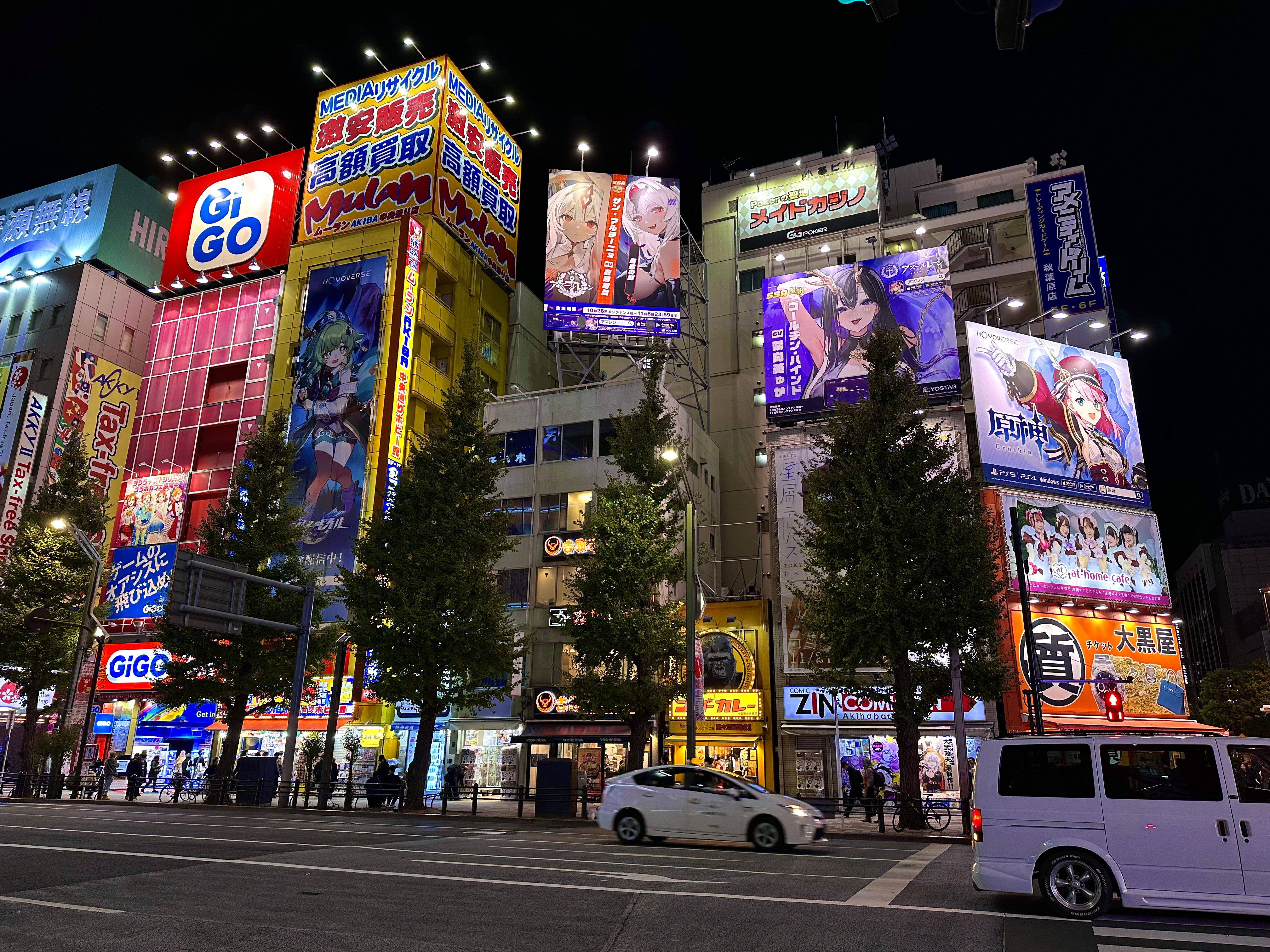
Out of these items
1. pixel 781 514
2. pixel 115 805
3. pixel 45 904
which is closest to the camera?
pixel 45 904

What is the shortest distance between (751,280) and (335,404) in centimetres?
2443

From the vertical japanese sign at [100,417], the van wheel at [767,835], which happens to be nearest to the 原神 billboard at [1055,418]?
the van wheel at [767,835]

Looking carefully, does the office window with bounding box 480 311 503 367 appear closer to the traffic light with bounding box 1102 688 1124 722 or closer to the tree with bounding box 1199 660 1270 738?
the traffic light with bounding box 1102 688 1124 722

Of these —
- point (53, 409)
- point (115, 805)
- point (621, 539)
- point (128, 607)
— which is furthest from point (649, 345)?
point (53, 409)

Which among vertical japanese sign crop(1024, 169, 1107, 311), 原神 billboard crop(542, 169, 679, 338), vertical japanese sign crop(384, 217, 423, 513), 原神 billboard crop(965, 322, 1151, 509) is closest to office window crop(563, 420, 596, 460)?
原神 billboard crop(542, 169, 679, 338)

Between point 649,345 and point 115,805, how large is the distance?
29090 millimetres

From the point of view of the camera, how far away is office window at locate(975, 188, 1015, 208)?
160ft

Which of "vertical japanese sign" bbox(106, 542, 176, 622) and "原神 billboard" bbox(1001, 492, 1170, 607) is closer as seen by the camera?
"原神 billboard" bbox(1001, 492, 1170, 607)

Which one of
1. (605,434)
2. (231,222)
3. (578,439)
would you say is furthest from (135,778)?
(231,222)

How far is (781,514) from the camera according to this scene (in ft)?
117

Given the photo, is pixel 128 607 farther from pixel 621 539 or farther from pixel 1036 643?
pixel 1036 643

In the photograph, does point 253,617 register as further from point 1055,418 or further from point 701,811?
point 1055,418

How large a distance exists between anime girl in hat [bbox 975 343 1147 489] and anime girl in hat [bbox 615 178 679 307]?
1495cm

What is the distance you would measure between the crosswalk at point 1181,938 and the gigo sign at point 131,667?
43.3 m
